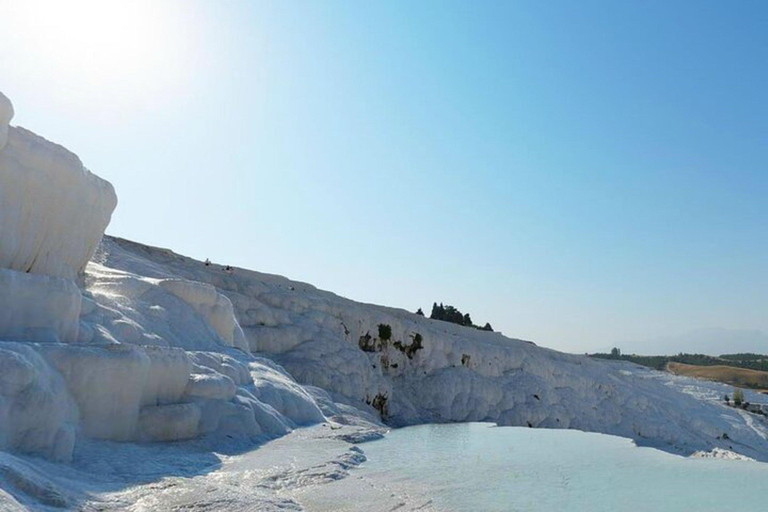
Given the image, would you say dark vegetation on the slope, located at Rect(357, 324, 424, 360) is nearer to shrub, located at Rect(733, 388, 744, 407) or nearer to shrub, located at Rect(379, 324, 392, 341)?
shrub, located at Rect(379, 324, 392, 341)

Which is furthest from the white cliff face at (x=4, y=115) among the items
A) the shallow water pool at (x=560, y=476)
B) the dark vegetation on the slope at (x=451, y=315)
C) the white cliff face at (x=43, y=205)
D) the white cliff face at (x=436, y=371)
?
the dark vegetation on the slope at (x=451, y=315)

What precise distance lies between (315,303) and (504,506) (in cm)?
2668

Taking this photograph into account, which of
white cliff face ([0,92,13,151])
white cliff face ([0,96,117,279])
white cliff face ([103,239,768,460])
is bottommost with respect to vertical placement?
white cliff face ([103,239,768,460])

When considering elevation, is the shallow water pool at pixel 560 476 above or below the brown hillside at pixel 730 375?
below

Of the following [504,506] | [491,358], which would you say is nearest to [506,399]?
[491,358]

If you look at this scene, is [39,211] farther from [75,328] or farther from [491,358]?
[491,358]

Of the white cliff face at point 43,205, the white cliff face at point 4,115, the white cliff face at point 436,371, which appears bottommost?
the white cliff face at point 436,371

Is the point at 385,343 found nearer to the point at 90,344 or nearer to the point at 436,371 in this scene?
the point at 436,371

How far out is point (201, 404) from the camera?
43.9 ft

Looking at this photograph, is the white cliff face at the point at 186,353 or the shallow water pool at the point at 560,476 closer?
the shallow water pool at the point at 560,476

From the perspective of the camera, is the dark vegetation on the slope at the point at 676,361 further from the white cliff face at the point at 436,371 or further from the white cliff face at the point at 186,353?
the white cliff face at the point at 186,353

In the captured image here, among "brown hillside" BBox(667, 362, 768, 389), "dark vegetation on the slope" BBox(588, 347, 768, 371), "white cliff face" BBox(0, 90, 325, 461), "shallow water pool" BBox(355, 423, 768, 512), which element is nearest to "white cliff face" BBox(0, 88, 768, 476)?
"white cliff face" BBox(0, 90, 325, 461)

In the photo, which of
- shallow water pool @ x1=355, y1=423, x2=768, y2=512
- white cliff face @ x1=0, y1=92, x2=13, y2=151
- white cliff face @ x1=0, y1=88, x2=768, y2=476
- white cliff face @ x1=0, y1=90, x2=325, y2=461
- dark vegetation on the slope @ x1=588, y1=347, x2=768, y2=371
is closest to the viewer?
shallow water pool @ x1=355, y1=423, x2=768, y2=512

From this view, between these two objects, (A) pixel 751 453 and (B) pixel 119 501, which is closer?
(B) pixel 119 501
